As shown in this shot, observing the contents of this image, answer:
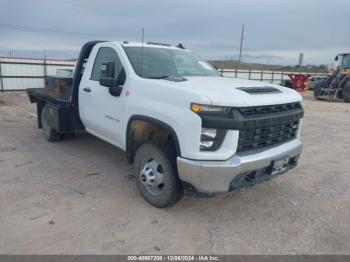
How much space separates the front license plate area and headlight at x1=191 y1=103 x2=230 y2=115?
2.98 ft

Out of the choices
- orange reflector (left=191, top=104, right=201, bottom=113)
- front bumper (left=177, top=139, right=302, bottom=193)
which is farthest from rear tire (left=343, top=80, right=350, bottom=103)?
orange reflector (left=191, top=104, right=201, bottom=113)

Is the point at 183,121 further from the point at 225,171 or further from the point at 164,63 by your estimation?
the point at 164,63

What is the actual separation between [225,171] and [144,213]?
120cm

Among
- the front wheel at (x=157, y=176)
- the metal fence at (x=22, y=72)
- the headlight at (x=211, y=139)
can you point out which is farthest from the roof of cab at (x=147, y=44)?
the metal fence at (x=22, y=72)

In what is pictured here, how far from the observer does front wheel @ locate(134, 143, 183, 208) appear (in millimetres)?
3557

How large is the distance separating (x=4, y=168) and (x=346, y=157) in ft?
21.0

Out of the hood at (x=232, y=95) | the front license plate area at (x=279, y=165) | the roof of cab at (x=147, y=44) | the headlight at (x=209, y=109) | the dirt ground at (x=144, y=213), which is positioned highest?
the roof of cab at (x=147, y=44)

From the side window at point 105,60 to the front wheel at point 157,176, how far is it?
128cm

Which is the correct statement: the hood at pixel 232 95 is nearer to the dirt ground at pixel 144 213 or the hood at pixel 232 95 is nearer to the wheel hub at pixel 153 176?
the wheel hub at pixel 153 176

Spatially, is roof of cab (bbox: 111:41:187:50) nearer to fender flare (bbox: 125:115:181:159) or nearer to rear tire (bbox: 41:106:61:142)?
fender flare (bbox: 125:115:181:159)

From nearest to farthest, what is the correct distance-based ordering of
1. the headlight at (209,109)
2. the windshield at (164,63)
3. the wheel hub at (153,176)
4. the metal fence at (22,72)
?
the headlight at (209,109)
the wheel hub at (153,176)
the windshield at (164,63)
the metal fence at (22,72)

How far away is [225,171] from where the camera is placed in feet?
10.3

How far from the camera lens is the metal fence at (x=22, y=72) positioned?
15.5m

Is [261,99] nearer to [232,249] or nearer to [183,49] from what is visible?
[232,249]
